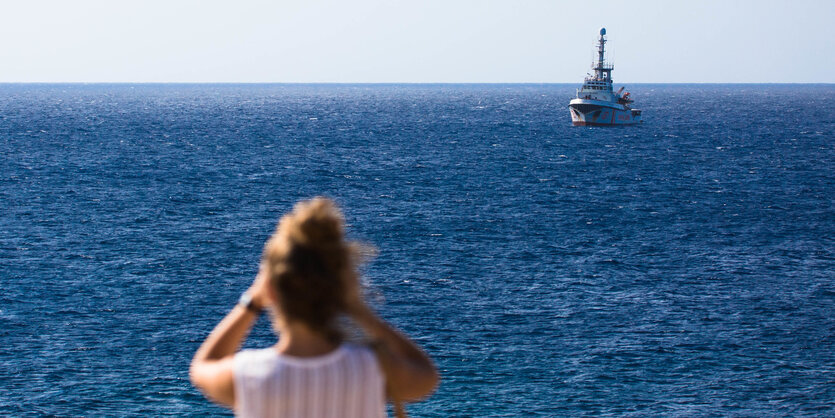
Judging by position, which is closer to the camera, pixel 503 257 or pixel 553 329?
pixel 553 329

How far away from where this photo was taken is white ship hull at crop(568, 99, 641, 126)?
519 ft

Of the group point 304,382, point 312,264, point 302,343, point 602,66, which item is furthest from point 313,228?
point 602,66

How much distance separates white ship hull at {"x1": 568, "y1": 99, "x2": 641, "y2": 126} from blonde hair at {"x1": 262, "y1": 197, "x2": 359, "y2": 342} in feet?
516

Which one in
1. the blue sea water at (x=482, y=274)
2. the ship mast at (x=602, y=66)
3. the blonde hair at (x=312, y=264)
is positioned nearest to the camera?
the blonde hair at (x=312, y=264)

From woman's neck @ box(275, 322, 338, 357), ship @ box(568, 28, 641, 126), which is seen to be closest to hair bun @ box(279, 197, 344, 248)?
woman's neck @ box(275, 322, 338, 357)

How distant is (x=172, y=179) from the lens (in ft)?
322

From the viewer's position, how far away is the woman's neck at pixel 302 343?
3.55m

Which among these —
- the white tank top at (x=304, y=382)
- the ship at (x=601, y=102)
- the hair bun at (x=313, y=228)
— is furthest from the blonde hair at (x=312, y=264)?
the ship at (x=601, y=102)

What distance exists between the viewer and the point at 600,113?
160625 millimetres

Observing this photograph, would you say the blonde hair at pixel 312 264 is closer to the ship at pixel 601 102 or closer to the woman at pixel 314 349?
the woman at pixel 314 349

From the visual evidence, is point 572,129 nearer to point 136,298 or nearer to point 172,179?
point 172,179

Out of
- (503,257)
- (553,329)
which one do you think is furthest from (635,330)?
(503,257)

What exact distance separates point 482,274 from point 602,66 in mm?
99837

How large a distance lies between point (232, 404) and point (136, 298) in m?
49.0
